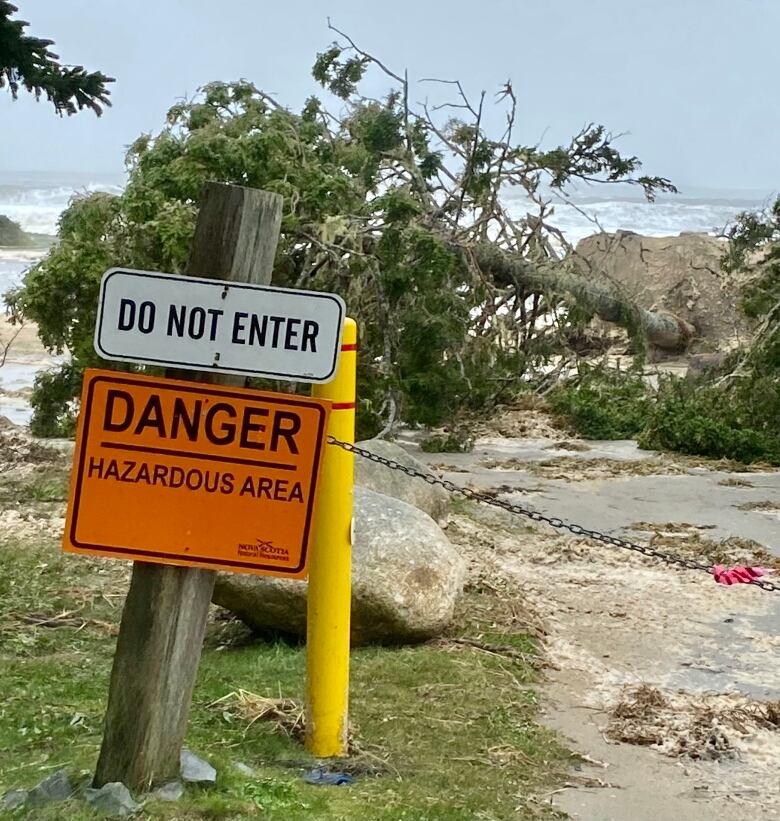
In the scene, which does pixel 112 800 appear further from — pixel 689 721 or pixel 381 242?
pixel 381 242

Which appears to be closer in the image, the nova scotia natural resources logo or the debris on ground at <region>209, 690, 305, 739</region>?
the nova scotia natural resources logo

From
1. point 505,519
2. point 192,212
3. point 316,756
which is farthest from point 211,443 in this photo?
point 192,212

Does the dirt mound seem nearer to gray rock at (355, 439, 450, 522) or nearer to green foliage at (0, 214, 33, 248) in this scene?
gray rock at (355, 439, 450, 522)

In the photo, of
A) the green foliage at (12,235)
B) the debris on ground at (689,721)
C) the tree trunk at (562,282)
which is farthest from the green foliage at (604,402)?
the green foliage at (12,235)

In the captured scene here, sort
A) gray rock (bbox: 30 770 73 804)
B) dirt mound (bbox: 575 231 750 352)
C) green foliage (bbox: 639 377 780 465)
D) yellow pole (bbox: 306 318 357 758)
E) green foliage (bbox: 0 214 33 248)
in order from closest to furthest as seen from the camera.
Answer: gray rock (bbox: 30 770 73 804), yellow pole (bbox: 306 318 357 758), green foliage (bbox: 639 377 780 465), dirt mound (bbox: 575 231 750 352), green foliage (bbox: 0 214 33 248)

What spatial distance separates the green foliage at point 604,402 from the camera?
1433cm

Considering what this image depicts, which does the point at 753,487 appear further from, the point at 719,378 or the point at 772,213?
the point at 772,213

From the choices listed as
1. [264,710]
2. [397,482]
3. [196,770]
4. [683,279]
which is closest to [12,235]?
[683,279]

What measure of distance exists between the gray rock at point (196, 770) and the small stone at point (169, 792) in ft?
0.19

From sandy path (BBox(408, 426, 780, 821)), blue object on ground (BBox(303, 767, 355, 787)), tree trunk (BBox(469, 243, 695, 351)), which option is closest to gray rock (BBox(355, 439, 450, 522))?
sandy path (BBox(408, 426, 780, 821))

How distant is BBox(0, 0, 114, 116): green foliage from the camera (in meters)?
6.25

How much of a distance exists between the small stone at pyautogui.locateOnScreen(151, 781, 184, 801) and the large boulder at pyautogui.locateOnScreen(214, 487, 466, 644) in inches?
85.4

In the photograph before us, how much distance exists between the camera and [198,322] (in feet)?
10.3

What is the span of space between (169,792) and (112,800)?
0.58ft
